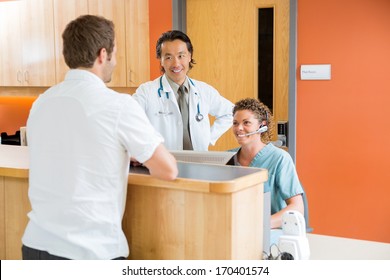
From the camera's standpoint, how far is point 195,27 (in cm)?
414

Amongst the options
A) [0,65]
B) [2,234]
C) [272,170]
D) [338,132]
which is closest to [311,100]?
[338,132]

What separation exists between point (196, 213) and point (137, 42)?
2.68 m

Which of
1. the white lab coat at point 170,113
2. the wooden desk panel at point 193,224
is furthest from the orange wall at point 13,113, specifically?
the wooden desk panel at point 193,224

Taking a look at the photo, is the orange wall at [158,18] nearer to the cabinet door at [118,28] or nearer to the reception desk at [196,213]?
the cabinet door at [118,28]

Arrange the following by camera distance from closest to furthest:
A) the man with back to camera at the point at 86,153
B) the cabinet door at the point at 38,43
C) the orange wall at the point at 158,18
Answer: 1. the man with back to camera at the point at 86,153
2. the orange wall at the point at 158,18
3. the cabinet door at the point at 38,43

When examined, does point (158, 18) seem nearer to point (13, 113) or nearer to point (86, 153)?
point (13, 113)

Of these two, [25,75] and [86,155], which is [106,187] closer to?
[86,155]

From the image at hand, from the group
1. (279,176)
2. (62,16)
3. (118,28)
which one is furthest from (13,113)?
(279,176)

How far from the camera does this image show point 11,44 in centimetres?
474

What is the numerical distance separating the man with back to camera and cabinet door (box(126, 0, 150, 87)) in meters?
2.48

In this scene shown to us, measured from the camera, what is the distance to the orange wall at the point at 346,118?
11.5ft

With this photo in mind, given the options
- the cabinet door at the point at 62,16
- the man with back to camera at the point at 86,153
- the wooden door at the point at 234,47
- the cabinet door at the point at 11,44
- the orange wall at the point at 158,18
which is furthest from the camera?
the cabinet door at the point at 11,44

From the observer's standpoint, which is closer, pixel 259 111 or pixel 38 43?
pixel 259 111

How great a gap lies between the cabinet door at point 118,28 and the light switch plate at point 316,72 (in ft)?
4.48
